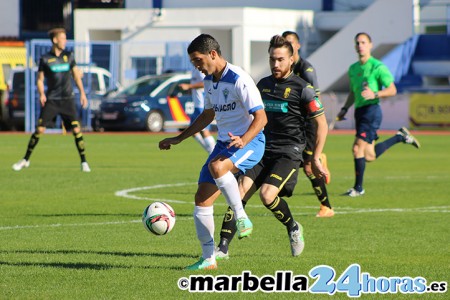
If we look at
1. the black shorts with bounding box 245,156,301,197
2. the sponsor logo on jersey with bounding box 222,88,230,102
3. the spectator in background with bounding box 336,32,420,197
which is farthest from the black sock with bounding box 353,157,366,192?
the sponsor logo on jersey with bounding box 222,88,230,102

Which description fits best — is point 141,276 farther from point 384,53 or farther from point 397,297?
point 384,53

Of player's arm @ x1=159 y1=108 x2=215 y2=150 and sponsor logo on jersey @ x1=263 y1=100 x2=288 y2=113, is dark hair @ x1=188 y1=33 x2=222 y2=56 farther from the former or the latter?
sponsor logo on jersey @ x1=263 y1=100 x2=288 y2=113

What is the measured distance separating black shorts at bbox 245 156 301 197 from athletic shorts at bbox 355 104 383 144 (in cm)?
612

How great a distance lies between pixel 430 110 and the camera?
37281 millimetres

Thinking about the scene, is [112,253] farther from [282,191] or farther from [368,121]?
[368,121]

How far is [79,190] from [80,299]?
8899 mm

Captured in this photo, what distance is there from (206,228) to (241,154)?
0.69 meters

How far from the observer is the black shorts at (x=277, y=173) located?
9.57 meters

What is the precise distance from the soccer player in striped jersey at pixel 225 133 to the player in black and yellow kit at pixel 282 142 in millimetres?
648

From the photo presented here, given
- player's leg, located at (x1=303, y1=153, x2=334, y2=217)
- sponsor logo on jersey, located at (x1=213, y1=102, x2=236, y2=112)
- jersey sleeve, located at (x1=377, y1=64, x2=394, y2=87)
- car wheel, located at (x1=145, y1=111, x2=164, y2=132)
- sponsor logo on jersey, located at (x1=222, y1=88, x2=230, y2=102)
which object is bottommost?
car wheel, located at (x1=145, y1=111, x2=164, y2=132)

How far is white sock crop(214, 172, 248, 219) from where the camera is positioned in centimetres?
866

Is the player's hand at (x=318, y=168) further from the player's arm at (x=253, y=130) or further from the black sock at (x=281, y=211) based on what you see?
the player's arm at (x=253, y=130)

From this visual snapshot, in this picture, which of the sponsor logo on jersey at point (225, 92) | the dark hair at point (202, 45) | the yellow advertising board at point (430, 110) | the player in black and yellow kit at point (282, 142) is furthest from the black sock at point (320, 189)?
the yellow advertising board at point (430, 110)

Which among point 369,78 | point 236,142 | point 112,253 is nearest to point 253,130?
point 236,142
